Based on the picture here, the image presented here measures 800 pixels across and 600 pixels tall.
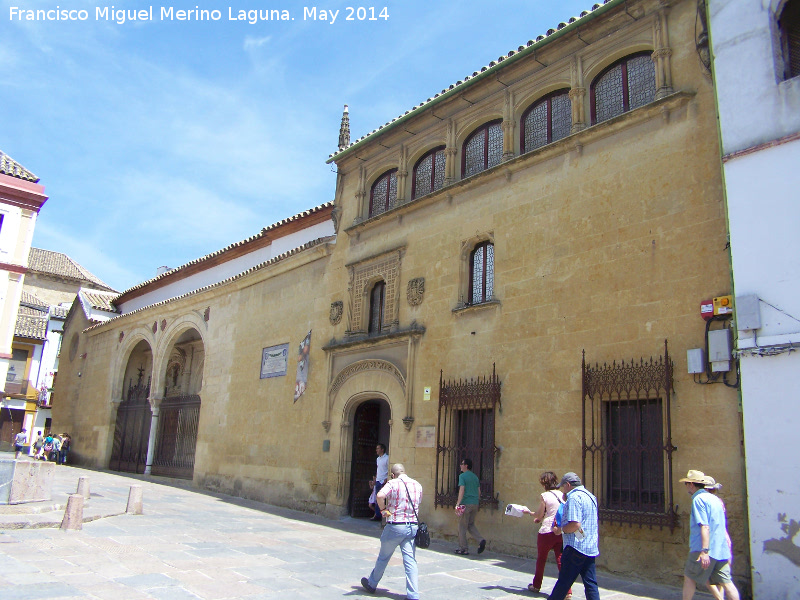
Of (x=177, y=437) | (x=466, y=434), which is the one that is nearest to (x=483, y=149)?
(x=466, y=434)

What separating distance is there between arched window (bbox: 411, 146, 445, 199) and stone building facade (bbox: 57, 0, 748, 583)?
0.16 ft

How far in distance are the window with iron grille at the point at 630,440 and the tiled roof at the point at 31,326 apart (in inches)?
1466

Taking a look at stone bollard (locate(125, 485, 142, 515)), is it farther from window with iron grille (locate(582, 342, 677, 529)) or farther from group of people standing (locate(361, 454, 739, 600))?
window with iron grille (locate(582, 342, 677, 529))

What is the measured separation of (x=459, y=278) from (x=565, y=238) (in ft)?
7.94

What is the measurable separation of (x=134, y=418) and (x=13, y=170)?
9.79 m

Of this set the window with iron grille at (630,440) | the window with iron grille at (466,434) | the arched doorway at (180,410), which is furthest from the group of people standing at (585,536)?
the arched doorway at (180,410)

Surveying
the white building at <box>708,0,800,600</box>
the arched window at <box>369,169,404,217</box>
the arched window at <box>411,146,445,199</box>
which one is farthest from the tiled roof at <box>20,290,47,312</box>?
the white building at <box>708,0,800,600</box>

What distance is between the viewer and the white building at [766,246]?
24.8 feet

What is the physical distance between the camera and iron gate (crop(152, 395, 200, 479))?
20953mm

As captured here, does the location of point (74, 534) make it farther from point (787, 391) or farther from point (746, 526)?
point (787, 391)

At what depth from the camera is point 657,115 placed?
10.3 m

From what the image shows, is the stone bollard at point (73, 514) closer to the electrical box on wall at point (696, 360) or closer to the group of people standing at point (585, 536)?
the group of people standing at point (585, 536)

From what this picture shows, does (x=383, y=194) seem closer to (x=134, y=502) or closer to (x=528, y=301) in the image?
(x=528, y=301)

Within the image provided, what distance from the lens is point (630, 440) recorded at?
31.5 ft
